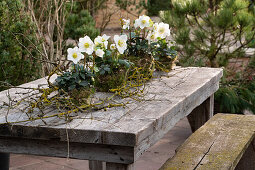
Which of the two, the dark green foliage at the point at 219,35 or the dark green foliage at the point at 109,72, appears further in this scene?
the dark green foliage at the point at 219,35

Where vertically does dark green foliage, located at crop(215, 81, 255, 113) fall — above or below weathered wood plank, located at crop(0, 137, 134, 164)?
below

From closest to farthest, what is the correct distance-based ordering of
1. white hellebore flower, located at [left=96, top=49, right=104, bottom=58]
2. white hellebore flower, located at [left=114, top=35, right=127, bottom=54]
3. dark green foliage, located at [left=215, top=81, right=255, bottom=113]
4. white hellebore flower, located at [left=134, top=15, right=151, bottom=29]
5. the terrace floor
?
1. white hellebore flower, located at [left=96, top=49, right=104, bottom=58]
2. white hellebore flower, located at [left=114, top=35, right=127, bottom=54]
3. white hellebore flower, located at [left=134, top=15, right=151, bottom=29]
4. the terrace floor
5. dark green foliage, located at [left=215, top=81, right=255, bottom=113]

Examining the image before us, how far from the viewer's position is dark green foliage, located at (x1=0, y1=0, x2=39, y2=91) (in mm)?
4645

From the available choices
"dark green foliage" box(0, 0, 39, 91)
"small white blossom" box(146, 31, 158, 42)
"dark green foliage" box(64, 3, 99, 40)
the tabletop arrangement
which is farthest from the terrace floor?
"dark green foliage" box(64, 3, 99, 40)

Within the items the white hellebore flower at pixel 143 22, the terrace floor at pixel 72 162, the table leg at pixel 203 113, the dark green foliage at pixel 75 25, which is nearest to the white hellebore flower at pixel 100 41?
the white hellebore flower at pixel 143 22

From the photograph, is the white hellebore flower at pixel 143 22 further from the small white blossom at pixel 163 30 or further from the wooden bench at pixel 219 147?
the wooden bench at pixel 219 147

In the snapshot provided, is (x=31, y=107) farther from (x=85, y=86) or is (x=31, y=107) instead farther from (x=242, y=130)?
(x=242, y=130)

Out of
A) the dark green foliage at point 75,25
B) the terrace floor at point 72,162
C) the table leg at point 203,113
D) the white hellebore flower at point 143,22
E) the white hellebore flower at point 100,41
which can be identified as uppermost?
the white hellebore flower at point 143,22

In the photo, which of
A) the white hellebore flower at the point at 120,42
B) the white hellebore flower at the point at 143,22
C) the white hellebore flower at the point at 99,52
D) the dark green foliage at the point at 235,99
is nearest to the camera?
the white hellebore flower at the point at 99,52

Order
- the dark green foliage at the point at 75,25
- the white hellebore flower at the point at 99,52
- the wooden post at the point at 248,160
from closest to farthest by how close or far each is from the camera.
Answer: the white hellebore flower at the point at 99,52
the wooden post at the point at 248,160
the dark green foliage at the point at 75,25

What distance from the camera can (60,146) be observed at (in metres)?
2.18

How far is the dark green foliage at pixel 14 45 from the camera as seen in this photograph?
183 inches

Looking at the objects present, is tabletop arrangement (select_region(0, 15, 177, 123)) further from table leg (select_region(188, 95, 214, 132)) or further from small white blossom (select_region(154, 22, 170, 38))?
table leg (select_region(188, 95, 214, 132))

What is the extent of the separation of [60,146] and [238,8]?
356 cm
